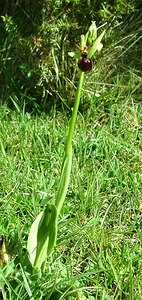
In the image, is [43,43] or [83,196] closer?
[83,196]

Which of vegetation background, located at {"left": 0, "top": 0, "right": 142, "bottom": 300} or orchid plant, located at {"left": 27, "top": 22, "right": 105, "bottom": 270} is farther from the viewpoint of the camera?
vegetation background, located at {"left": 0, "top": 0, "right": 142, "bottom": 300}

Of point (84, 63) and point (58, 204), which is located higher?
point (84, 63)

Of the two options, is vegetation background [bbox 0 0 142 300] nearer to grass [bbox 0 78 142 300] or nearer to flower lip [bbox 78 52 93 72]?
grass [bbox 0 78 142 300]

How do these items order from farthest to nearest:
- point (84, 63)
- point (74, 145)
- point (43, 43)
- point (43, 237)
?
point (43, 43) → point (74, 145) → point (43, 237) → point (84, 63)

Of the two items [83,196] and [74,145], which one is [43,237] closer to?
[83,196]

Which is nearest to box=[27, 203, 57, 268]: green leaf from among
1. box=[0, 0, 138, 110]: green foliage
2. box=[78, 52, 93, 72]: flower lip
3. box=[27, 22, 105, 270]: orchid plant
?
box=[27, 22, 105, 270]: orchid plant

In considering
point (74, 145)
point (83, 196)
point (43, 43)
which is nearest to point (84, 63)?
point (83, 196)

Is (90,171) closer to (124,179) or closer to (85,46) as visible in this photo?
(124,179)

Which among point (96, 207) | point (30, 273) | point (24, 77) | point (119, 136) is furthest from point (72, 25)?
point (30, 273)

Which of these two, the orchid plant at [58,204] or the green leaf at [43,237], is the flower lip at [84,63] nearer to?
the orchid plant at [58,204]
